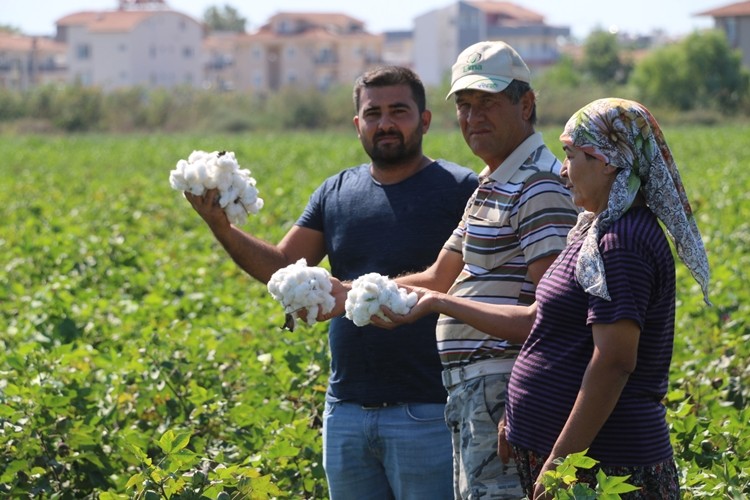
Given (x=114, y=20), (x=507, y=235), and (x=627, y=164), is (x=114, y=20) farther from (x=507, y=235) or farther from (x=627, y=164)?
(x=627, y=164)

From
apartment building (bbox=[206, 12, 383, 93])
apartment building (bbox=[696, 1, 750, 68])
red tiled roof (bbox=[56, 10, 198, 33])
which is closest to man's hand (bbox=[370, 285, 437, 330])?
apartment building (bbox=[696, 1, 750, 68])

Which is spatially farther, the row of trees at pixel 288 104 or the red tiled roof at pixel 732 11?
the red tiled roof at pixel 732 11

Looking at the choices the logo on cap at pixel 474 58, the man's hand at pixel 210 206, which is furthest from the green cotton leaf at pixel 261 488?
the logo on cap at pixel 474 58

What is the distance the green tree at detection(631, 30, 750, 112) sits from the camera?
3115 inches

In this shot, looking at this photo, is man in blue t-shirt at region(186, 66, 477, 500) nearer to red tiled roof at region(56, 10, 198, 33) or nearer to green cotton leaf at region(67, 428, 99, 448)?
green cotton leaf at region(67, 428, 99, 448)

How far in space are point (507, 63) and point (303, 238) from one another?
1.06 m

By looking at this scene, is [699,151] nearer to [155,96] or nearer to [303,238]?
[303,238]

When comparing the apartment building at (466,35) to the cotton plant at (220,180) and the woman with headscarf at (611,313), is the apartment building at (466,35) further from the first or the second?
the woman with headscarf at (611,313)

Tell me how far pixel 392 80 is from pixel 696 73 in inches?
3127

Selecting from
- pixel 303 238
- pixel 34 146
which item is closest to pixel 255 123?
pixel 34 146

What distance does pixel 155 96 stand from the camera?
70.9 meters

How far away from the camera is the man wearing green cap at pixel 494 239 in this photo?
334 centimetres

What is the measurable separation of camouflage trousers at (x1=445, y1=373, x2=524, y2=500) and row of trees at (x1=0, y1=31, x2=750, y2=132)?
58906mm

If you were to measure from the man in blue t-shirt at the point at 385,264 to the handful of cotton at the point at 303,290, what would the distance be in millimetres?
569
